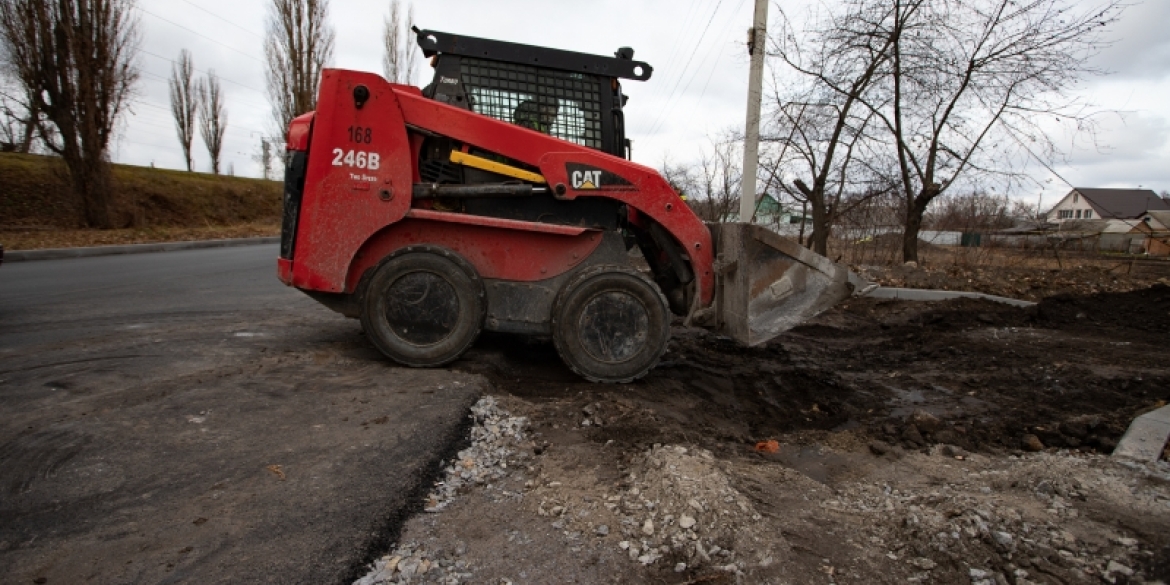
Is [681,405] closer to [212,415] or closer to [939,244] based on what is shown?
[212,415]

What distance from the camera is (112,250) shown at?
13.7 metres

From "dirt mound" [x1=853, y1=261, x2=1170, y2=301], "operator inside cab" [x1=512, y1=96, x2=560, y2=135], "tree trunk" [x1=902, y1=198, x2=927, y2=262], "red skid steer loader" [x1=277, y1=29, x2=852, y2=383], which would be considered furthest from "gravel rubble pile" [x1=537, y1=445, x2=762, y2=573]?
"tree trunk" [x1=902, y1=198, x2=927, y2=262]

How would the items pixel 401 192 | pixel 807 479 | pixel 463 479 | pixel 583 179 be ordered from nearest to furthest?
pixel 463 479, pixel 807 479, pixel 401 192, pixel 583 179

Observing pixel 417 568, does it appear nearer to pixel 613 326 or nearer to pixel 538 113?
pixel 613 326

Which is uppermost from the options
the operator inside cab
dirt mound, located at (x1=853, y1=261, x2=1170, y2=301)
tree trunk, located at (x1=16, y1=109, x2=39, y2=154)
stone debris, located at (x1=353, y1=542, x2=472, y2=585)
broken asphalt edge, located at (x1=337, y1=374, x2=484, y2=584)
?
tree trunk, located at (x1=16, y1=109, x2=39, y2=154)

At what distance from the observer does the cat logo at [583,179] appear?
4.59 metres

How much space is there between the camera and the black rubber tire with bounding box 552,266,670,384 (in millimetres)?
4527

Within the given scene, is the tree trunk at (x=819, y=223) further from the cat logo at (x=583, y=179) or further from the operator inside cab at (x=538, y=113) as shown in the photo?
the cat logo at (x=583, y=179)

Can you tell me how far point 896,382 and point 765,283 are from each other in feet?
5.19

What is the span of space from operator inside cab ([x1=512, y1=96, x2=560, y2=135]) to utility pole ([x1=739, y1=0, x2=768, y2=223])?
5268 millimetres

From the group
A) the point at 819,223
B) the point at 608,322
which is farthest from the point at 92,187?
the point at 608,322

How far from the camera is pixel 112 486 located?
105 inches

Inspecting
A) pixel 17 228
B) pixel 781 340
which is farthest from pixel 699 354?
pixel 17 228

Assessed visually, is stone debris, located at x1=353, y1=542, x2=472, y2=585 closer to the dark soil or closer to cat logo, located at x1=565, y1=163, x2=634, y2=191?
the dark soil
